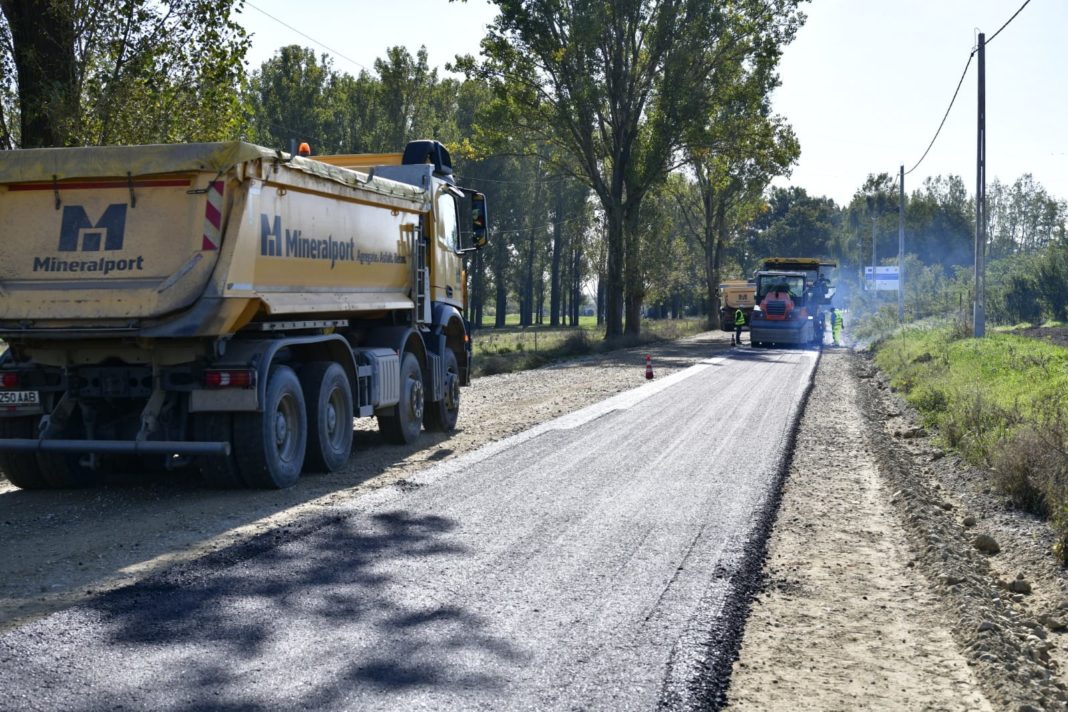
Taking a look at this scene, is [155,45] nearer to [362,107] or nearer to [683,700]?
[683,700]

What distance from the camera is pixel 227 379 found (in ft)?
31.5

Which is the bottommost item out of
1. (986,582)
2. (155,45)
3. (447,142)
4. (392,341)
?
(986,582)

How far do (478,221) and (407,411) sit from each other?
373 cm

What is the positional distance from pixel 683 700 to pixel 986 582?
3275mm

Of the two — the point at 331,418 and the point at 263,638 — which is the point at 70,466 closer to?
the point at 331,418

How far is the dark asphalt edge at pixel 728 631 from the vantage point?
4878mm

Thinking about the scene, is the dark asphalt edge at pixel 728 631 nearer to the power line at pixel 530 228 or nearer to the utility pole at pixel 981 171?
the utility pole at pixel 981 171

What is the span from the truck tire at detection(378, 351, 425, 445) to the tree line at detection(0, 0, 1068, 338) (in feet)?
18.0

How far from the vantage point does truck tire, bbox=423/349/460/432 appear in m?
14.9

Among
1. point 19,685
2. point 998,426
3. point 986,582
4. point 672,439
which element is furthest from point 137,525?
point 998,426

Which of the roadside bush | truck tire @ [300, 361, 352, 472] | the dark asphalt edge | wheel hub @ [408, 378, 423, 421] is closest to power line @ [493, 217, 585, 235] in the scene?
the roadside bush

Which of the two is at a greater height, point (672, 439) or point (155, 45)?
point (155, 45)

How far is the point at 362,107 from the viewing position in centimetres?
5500

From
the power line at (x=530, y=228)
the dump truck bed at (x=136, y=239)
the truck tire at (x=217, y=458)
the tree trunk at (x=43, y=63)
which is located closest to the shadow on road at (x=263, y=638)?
the truck tire at (x=217, y=458)
